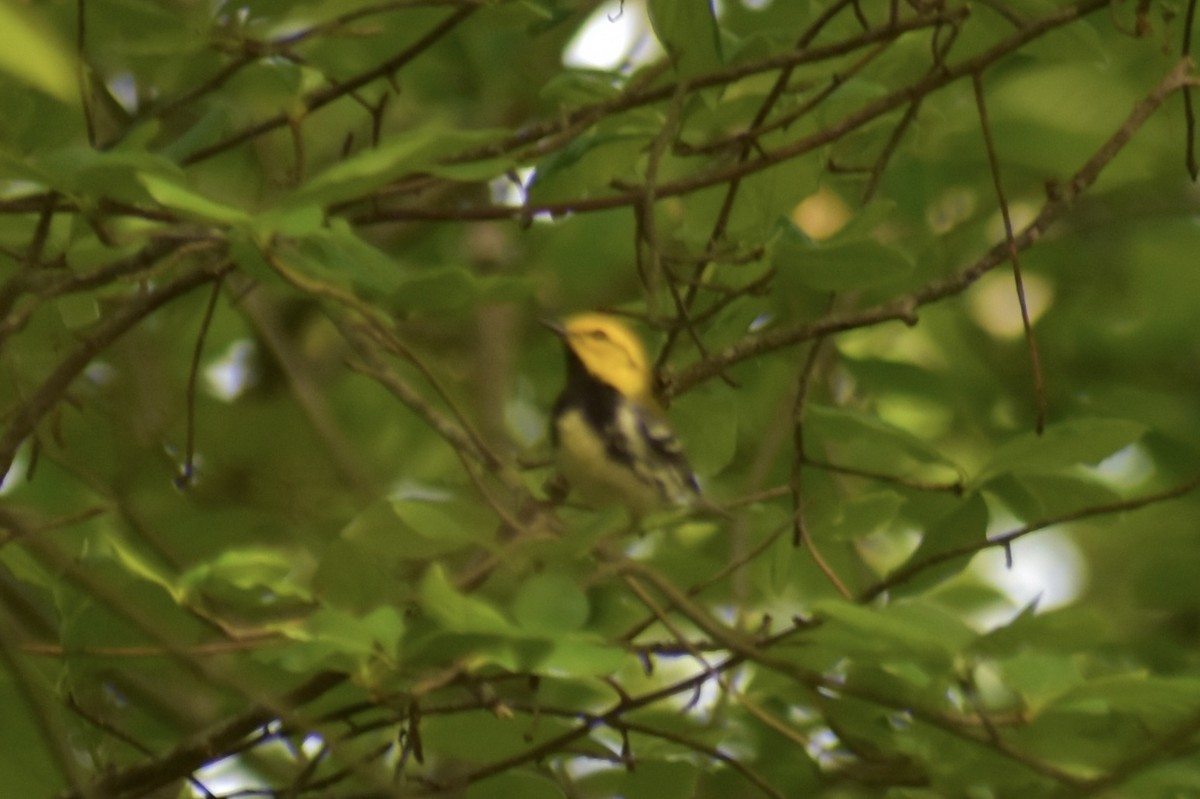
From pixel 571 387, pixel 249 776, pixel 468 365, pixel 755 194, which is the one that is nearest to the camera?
pixel 755 194

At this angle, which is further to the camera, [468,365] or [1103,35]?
[468,365]

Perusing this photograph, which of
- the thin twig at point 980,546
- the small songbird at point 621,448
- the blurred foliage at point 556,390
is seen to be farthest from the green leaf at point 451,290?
the small songbird at point 621,448

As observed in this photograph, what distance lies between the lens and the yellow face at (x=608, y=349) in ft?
8.41

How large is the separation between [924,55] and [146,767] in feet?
4.63

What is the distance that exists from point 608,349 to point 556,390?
84 centimetres

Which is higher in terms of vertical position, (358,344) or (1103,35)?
(1103,35)

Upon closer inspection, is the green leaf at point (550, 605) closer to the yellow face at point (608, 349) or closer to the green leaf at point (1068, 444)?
the green leaf at point (1068, 444)

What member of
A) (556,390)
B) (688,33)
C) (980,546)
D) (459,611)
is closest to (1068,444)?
(980,546)

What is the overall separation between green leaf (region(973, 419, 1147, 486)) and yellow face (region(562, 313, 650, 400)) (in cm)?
95

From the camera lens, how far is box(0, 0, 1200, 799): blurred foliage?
1374 millimetres

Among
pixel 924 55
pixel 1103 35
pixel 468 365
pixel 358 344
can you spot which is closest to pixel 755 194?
pixel 924 55

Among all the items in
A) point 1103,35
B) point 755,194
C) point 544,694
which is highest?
point 1103,35

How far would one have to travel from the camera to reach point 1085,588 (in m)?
3.75

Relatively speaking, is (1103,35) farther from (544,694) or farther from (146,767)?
(146,767)
